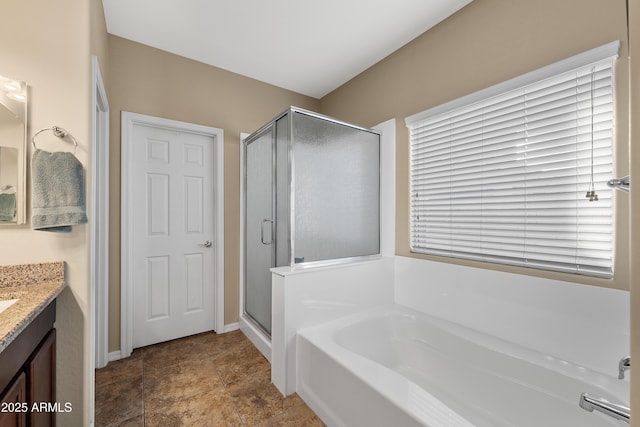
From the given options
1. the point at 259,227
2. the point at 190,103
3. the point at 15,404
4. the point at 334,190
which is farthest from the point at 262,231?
the point at 15,404

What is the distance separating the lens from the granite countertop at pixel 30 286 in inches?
42.1

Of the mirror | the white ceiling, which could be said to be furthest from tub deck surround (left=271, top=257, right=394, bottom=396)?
the white ceiling

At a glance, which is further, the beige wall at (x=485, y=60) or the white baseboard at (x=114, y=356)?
the white baseboard at (x=114, y=356)

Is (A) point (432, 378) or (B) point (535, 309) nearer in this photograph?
(B) point (535, 309)

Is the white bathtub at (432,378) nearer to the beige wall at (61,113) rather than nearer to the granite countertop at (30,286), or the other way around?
the beige wall at (61,113)

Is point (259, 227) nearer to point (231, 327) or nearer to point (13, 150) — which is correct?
point (231, 327)

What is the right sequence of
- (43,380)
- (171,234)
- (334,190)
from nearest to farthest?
(43,380)
(334,190)
(171,234)

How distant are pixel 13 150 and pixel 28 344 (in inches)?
34.0


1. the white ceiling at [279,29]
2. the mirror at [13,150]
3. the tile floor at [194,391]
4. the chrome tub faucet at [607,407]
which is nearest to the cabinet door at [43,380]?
the tile floor at [194,391]

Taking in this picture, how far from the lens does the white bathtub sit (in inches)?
50.4

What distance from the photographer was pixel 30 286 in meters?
1.34

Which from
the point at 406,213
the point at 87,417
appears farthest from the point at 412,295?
the point at 87,417

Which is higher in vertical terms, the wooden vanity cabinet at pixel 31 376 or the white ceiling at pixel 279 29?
the white ceiling at pixel 279 29

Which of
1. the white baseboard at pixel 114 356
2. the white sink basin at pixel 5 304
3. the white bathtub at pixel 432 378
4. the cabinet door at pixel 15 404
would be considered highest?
the white sink basin at pixel 5 304
